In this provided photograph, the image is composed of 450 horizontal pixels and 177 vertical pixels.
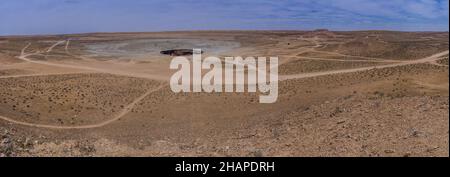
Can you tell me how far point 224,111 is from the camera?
29.6m

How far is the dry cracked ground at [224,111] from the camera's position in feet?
47.6

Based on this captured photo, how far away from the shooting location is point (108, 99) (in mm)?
34062

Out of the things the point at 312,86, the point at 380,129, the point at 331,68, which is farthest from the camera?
the point at 331,68

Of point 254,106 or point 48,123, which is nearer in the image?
point 48,123

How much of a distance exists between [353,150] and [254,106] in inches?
644

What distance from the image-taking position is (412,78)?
110 ft

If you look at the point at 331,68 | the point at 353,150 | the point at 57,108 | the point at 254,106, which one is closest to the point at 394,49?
the point at 331,68

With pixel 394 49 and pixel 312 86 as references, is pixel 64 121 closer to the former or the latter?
pixel 312 86

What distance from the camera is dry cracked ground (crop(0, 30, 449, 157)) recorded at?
47.6ft

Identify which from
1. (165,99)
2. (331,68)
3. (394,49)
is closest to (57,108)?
(165,99)

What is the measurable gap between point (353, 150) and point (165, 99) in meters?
21.7
